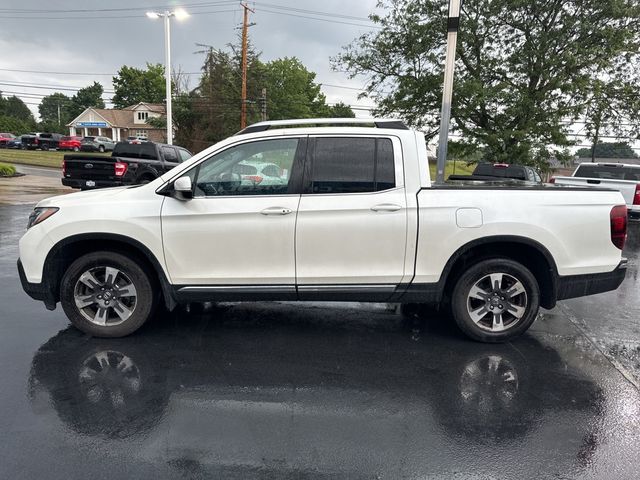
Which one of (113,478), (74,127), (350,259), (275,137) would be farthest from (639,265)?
(74,127)

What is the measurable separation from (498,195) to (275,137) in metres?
2.11

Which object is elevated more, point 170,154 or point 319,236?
point 170,154

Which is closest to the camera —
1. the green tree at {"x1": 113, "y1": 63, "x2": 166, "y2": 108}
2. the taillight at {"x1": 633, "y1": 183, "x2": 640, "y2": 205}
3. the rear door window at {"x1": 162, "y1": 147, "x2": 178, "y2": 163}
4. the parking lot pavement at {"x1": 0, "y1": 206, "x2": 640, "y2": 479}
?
the parking lot pavement at {"x1": 0, "y1": 206, "x2": 640, "y2": 479}

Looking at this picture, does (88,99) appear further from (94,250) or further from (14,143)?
(94,250)

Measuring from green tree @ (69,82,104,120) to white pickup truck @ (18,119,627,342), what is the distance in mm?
120385

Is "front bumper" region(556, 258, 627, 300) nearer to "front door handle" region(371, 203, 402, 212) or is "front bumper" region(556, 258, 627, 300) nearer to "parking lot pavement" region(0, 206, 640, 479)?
"parking lot pavement" region(0, 206, 640, 479)

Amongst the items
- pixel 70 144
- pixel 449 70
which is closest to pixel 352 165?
pixel 449 70

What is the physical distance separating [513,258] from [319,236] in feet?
6.23

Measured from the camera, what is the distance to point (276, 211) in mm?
4250

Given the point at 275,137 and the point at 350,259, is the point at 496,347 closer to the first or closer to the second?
the point at 350,259

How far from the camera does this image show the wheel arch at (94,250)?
4.34m

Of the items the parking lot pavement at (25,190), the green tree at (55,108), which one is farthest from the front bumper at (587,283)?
the green tree at (55,108)

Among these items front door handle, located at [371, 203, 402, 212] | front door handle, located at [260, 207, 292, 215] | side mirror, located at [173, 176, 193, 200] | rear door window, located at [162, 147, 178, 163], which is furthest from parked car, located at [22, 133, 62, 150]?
front door handle, located at [371, 203, 402, 212]

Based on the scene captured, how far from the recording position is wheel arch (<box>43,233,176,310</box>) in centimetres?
434
